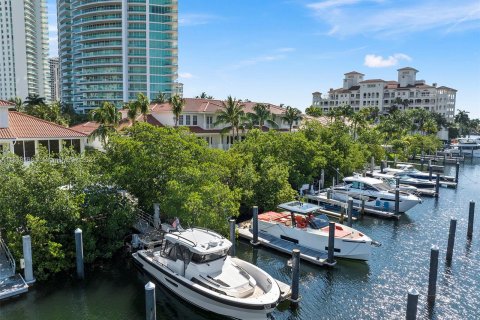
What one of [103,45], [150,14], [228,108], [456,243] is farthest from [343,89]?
[456,243]

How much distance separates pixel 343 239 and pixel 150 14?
103216 millimetres

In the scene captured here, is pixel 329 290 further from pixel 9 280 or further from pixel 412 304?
pixel 9 280

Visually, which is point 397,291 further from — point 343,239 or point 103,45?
point 103,45

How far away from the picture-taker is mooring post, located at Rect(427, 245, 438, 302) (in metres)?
19.0

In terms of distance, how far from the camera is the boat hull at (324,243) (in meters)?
23.7

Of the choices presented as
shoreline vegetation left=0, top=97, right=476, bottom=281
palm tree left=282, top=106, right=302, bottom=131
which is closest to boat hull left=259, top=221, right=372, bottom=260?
shoreline vegetation left=0, top=97, right=476, bottom=281

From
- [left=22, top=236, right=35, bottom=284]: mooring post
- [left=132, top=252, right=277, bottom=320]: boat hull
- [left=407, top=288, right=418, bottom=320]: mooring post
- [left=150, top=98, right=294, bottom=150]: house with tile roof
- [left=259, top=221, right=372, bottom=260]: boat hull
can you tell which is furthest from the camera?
[left=150, top=98, right=294, bottom=150]: house with tile roof

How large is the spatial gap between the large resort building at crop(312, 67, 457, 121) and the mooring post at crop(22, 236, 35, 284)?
136m

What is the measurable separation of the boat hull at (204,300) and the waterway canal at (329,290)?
66 cm

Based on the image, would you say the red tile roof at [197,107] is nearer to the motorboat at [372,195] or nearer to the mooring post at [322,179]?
the mooring post at [322,179]

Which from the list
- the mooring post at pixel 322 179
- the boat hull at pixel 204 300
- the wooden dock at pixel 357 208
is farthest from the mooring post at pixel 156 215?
the mooring post at pixel 322 179

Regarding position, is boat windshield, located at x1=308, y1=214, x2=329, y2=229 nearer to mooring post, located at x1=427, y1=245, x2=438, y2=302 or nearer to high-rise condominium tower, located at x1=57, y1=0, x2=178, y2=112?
mooring post, located at x1=427, y1=245, x2=438, y2=302

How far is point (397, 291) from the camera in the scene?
2044 cm

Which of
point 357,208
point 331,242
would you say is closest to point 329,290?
point 331,242
